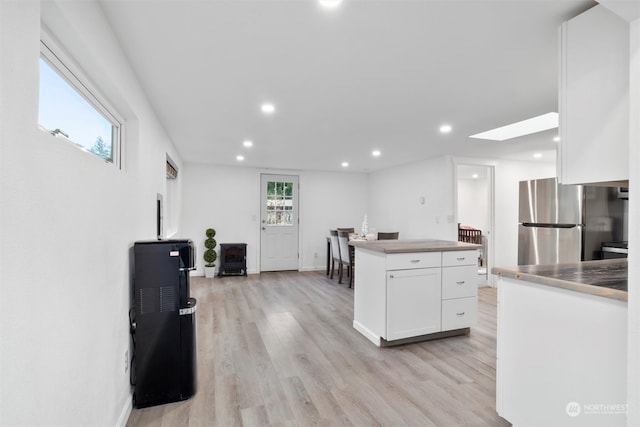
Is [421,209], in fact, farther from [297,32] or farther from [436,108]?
[297,32]

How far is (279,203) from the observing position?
664cm

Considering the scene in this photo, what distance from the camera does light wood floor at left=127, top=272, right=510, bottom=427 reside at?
1.88 metres

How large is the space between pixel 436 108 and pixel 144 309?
2.86 meters

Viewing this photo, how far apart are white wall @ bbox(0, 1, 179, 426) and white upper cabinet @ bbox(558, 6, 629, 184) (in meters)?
2.13

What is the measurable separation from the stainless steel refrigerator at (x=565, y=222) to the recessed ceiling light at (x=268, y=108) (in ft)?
12.3

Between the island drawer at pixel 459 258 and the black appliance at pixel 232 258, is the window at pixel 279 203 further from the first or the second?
the island drawer at pixel 459 258

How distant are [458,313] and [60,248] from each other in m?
3.20

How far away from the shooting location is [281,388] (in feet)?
7.17

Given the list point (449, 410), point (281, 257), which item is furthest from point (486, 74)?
point (281, 257)

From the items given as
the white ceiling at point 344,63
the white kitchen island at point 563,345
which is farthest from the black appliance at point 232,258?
the white kitchen island at point 563,345

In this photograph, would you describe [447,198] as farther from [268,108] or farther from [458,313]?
[268,108]

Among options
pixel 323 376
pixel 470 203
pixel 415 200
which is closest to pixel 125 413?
pixel 323 376

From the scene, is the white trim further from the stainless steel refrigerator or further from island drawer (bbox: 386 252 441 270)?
the stainless steel refrigerator

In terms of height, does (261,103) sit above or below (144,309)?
above
